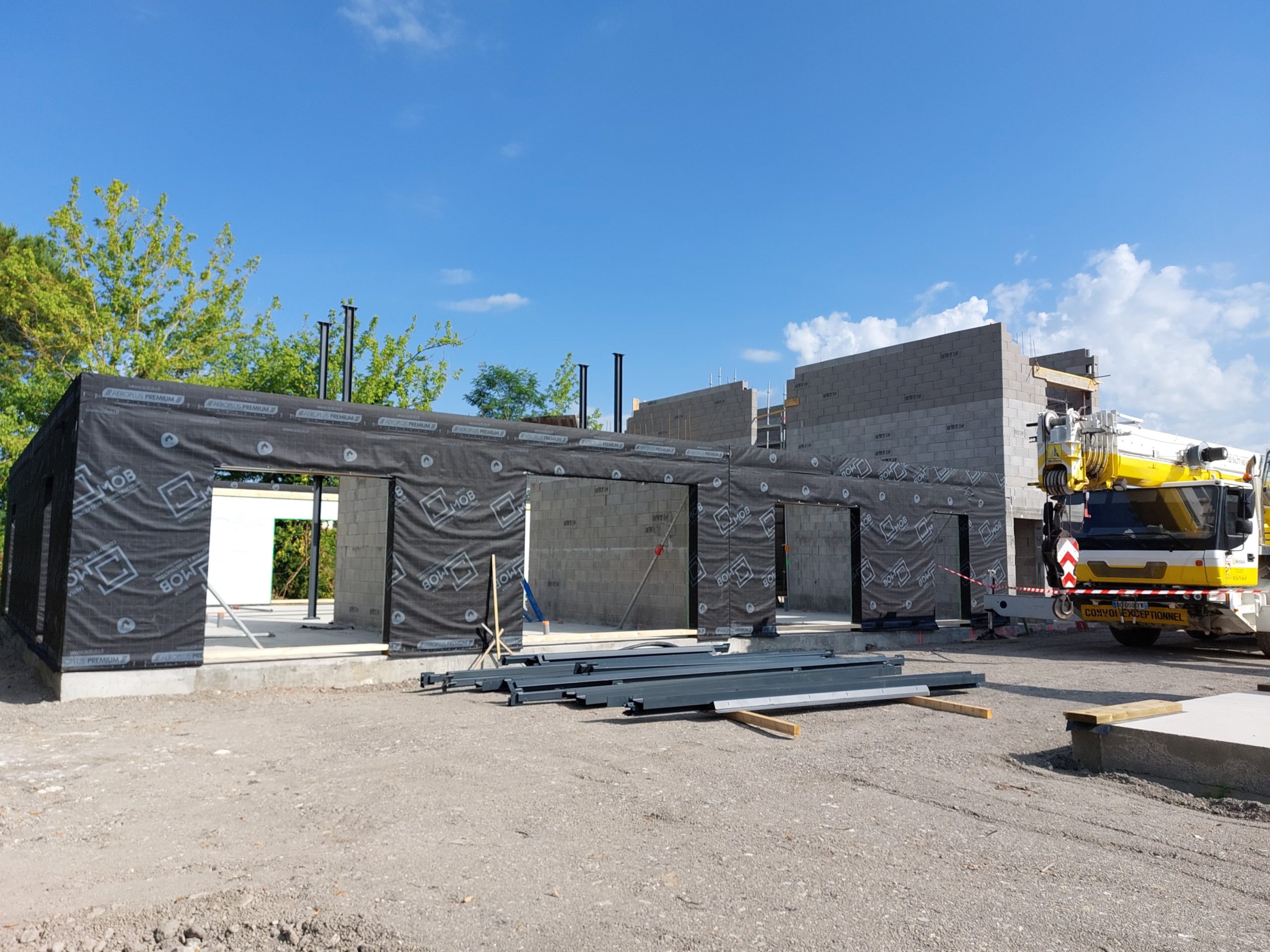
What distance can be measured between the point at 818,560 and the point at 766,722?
11441 millimetres

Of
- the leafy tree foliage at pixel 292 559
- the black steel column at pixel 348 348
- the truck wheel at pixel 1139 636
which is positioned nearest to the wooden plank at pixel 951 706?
the truck wheel at pixel 1139 636

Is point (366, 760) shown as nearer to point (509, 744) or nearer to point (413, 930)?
point (509, 744)

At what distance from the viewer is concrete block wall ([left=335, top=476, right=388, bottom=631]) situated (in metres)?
13.0

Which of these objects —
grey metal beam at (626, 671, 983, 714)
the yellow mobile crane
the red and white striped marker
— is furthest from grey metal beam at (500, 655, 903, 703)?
the yellow mobile crane

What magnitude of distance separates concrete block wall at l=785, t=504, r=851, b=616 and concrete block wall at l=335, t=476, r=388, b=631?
855 centimetres

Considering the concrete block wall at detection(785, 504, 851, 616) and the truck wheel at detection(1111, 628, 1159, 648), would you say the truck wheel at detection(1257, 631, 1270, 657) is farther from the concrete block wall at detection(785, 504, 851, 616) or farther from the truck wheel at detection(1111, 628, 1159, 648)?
the concrete block wall at detection(785, 504, 851, 616)

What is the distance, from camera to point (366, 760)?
234 inches

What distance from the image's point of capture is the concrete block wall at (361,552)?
13.0m

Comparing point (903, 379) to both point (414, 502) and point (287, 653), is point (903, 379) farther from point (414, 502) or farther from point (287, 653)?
point (287, 653)

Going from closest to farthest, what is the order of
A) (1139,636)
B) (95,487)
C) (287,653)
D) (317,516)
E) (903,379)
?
(95,487), (287,653), (1139,636), (317,516), (903,379)

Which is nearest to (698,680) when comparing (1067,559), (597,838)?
(597,838)

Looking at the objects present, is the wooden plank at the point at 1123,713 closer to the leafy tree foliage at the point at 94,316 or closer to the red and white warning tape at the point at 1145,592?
the red and white warning tape at the point at 1145,592

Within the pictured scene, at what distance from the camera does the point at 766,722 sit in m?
7.17

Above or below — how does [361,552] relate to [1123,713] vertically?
above
